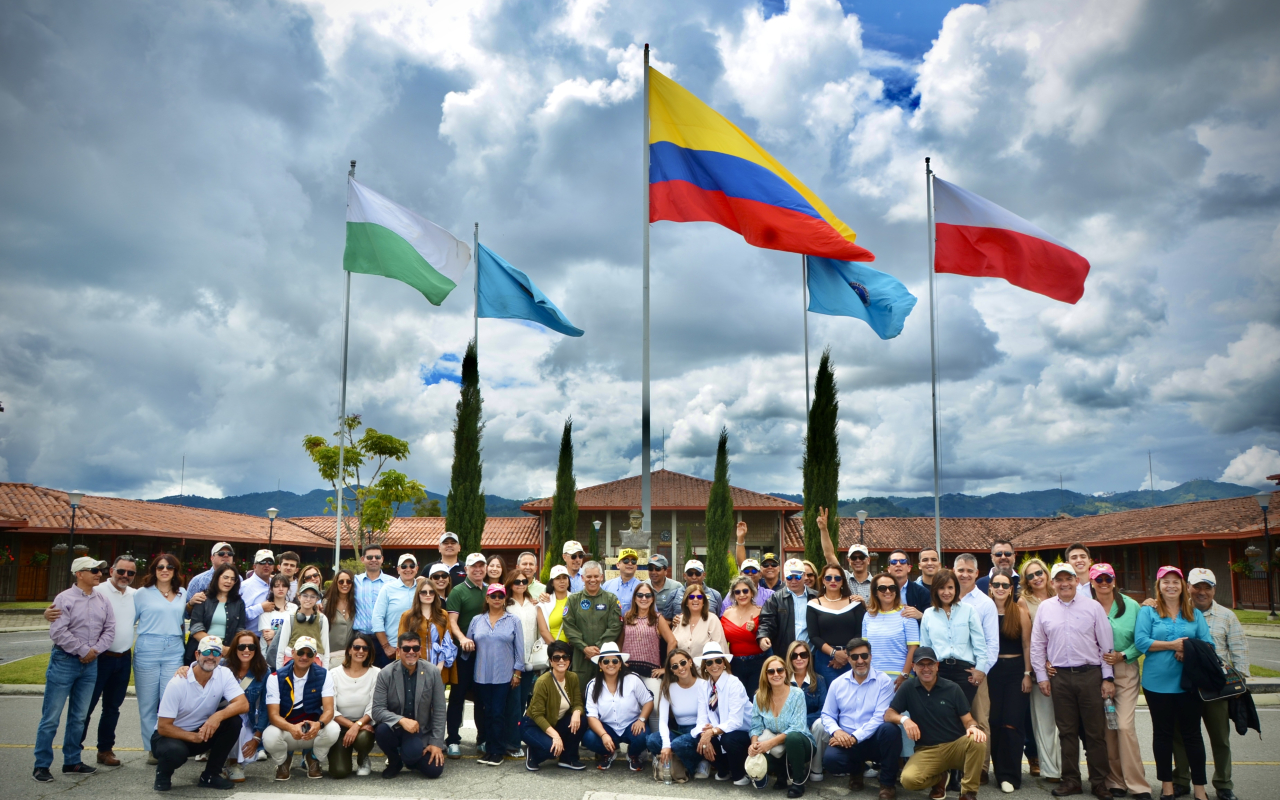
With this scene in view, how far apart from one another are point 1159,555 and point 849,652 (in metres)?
28.6

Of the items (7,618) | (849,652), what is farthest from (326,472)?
(849,652)

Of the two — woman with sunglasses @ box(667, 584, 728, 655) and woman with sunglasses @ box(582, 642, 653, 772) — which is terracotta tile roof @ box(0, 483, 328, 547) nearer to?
woman with sunglasses @ box(582, 642, 653, 772)

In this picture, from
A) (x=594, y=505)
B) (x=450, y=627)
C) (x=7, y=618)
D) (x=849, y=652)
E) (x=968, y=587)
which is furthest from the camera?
(x=594, y=505)

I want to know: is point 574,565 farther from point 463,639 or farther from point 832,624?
point 832,624

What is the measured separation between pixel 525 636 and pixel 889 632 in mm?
3438

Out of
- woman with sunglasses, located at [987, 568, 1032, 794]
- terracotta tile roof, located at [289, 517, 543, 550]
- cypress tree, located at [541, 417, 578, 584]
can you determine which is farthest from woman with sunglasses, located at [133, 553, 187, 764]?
terracotta tile roof, located at [289, 517, 543, 550]

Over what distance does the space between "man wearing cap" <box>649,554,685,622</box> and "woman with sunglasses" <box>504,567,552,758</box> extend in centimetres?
113

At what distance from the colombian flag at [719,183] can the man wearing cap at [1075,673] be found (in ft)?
20.5

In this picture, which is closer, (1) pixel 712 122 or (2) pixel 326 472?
(1) pixel 712 122

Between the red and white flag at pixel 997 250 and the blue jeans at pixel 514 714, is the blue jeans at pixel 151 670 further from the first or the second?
the red and white flag at pixel 997 250

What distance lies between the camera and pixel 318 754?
23.1 feet

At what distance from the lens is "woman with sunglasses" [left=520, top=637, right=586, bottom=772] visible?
7.22 metres

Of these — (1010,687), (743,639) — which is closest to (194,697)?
(743,639)

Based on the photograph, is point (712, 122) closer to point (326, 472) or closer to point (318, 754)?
point (318, 754)
